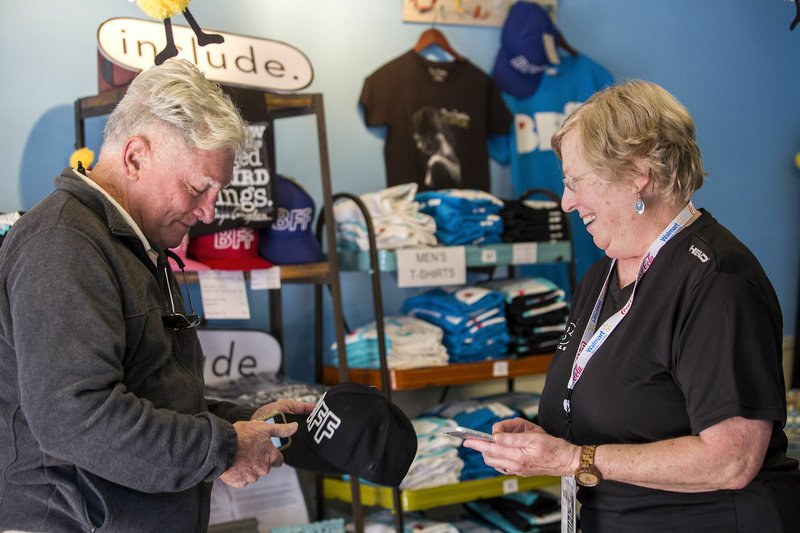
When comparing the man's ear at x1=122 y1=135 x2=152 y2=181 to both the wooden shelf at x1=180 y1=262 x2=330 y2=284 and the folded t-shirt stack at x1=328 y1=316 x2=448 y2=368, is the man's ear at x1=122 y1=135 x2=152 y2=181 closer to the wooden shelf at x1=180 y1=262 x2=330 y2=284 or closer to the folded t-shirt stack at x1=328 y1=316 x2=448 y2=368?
the wooden shelf at x1=180 y1=262 x2=330 y2=284

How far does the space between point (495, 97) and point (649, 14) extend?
1.25 m

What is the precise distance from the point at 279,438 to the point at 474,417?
1779mm

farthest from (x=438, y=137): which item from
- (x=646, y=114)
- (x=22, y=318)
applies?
(x=22, y=318)

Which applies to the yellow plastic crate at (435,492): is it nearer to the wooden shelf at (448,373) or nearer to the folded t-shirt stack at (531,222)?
the wooden shelf at (448,373)

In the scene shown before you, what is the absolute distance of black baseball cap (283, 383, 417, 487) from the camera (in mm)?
1952

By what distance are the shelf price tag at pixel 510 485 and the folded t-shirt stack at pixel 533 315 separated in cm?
55

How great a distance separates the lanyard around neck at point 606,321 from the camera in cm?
186

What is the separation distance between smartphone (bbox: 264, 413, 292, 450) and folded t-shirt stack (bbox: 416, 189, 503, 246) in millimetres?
1670

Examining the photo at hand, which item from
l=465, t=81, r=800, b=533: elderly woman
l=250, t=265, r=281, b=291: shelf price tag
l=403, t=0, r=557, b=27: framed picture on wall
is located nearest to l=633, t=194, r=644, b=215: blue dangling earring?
l=465, t=81, r=800, b=533: elderly woman

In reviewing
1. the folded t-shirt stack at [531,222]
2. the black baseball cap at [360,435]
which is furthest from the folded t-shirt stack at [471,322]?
the black baseball cap at [360,435]

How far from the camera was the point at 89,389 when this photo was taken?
1.50 m

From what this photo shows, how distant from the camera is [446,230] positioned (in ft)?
11.8

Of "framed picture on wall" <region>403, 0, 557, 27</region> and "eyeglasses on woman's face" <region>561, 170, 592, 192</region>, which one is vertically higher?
"framed picture on wall" <region>403, 0, 557, 27</region>

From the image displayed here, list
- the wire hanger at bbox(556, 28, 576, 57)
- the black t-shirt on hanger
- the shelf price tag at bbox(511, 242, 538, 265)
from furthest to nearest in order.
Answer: the wire hanger at bbox(556, 28, 576, 57), the black t-shirt on hanger, the shelf price tag at bbox(511, 242, 538, 265)
